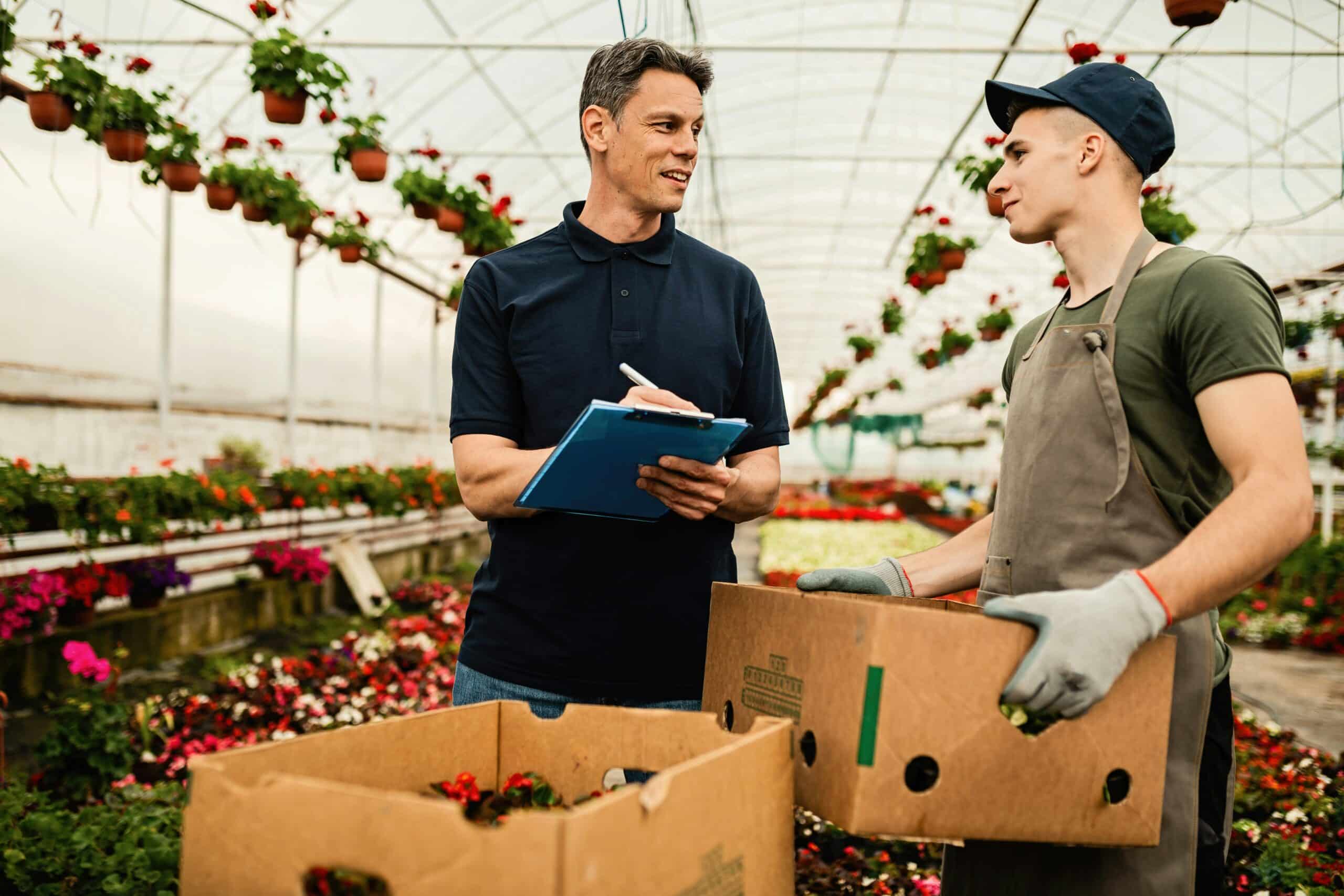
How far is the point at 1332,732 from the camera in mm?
→ 5203

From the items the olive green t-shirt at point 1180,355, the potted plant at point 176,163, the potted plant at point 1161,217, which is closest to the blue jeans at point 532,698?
the olive green t-shirt at point 1180,355

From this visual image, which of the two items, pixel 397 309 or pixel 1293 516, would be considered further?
pixel 397 309

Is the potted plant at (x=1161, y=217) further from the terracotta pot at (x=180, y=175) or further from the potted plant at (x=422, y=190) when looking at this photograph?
the terracotta pot at (x=180, y=175)

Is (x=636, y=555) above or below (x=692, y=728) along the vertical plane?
above

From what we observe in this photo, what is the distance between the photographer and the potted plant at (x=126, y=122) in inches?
201

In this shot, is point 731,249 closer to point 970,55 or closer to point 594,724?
point 970,55

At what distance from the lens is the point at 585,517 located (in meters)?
1.58

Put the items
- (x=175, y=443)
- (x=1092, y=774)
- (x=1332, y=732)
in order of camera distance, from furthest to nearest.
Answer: (x=175, y=443), (x=1332, y=732), (x=1092, y=774)

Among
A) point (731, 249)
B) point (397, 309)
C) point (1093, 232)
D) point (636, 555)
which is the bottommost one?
point (636, 555)

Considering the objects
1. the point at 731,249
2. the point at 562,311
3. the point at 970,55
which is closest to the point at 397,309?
the point at 970,55

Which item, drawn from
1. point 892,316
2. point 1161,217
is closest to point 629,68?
point 1161,217

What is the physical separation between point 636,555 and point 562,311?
399 mm

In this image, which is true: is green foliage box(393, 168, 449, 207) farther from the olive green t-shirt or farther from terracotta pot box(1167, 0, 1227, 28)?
the olive green t-shirt

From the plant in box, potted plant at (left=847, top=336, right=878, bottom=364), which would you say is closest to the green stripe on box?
the plant in box
